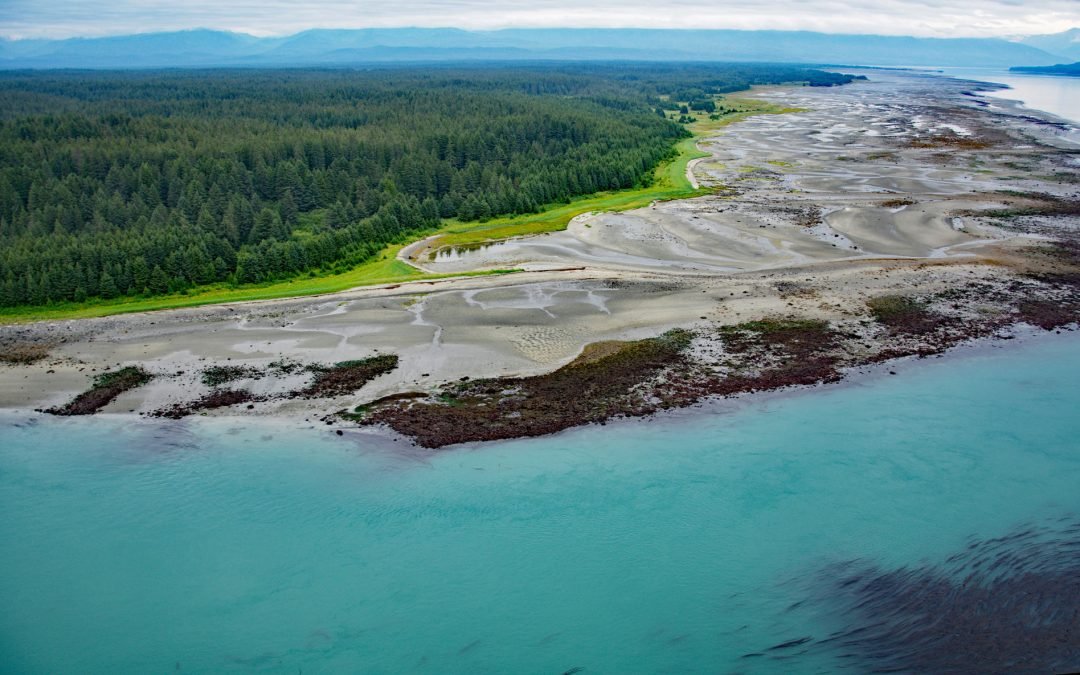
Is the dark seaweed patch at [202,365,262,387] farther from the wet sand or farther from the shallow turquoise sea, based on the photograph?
the shallow turquoise sea

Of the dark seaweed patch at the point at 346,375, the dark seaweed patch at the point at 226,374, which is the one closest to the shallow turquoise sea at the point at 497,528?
the dark seaweed patch at the point at 346,375

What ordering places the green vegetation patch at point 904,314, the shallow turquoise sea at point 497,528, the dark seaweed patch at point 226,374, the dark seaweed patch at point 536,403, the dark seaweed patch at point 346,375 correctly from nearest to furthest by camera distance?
the shallow turquoise sea at point 497,528
the dark seaweed patch at point 536,403
the dark seaweed patch at point 346,375
the dark seaweed patch at point 226,374
the green vegetation patch at point 904,314

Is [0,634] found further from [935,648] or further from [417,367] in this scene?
[935,648]

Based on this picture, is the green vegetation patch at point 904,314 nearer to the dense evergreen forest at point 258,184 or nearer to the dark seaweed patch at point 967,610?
the dark seaweed patch at point 967,610

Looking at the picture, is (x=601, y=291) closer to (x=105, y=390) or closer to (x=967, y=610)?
(x=105, y=390)

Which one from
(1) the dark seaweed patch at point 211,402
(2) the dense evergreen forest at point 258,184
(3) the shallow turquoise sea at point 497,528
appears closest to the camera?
(3) the shallow turquoise sea at point 497,528

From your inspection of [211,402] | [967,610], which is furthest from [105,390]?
[967,610]

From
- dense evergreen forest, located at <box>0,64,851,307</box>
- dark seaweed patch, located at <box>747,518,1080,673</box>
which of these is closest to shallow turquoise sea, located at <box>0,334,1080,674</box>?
dark seaweed patch, located at <box>747,518,1080,673</box>
